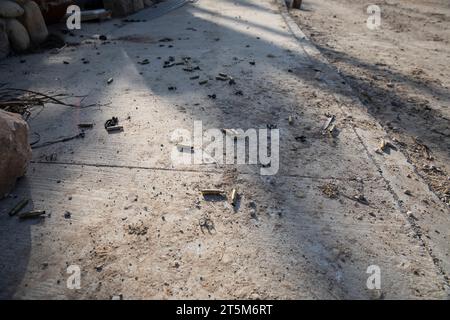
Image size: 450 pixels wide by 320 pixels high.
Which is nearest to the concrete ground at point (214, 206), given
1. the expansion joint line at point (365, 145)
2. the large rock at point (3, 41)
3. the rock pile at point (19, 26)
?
the expansion joint line at point (365, 145)

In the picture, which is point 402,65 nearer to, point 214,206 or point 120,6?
point 214,206

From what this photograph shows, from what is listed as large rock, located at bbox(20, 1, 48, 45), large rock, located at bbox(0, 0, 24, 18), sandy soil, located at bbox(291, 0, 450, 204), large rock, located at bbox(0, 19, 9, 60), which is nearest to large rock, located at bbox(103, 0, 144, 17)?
large rock, located at bbox(20, 1, 48, 45)

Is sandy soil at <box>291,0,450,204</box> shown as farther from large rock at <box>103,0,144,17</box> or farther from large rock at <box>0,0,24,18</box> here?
large rock at <box>0,0,24,18</box>

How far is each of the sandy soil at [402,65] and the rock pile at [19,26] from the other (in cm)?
530

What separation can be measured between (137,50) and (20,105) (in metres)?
2.49

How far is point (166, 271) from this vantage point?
227 cm

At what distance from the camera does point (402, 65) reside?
6.04 meters

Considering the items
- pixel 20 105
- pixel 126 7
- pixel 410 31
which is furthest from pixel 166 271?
pixel 410 31

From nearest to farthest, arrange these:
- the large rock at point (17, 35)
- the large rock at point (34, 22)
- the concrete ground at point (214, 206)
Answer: the concrete ground at point (214, 206)
the large rock at point (17, 35)
the large rock at point (34, 22)

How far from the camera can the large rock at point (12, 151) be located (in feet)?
8.92

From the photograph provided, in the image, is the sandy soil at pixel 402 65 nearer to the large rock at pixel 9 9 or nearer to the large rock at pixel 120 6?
the large rock at pixel 120 6

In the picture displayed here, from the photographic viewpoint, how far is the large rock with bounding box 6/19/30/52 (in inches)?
218

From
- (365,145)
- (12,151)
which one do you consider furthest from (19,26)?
(365,145)

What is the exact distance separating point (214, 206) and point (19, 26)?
5.13 m
